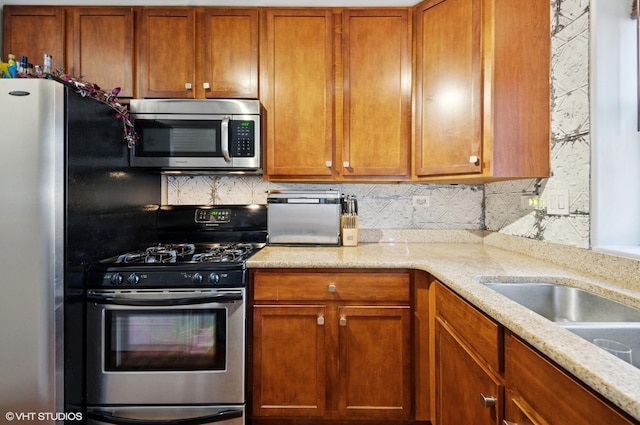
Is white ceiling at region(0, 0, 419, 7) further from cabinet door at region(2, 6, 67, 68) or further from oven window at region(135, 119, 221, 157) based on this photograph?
oven window at region(135, 119, 221, 157)

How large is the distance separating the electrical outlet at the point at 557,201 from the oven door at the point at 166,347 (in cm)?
156

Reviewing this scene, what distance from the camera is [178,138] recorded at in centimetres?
180

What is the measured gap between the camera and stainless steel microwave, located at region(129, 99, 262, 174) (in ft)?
5.85

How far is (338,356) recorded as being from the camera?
1552 millimetres

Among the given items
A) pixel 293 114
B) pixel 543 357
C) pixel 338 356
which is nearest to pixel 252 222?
pixel 293 114

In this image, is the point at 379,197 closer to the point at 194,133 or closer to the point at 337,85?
the point at 337,85

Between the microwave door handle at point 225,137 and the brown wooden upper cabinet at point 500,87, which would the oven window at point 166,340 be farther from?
the brown wooden upper cabinet at point 500,87

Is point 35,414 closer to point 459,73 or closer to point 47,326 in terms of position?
point 47,326

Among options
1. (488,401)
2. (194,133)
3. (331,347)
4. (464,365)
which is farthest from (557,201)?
(194,133)

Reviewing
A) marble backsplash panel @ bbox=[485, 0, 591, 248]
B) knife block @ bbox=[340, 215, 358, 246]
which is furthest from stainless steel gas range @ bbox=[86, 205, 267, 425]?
marble backsplash panel @ bbox=[485, 0, 591, 248]

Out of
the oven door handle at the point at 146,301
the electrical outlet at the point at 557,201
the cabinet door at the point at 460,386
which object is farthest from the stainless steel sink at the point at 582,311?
the oven door handle at the point at 146,301

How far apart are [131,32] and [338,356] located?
220 centimetres

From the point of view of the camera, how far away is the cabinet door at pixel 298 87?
1.85m

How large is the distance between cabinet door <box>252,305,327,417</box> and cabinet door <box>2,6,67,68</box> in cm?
196
